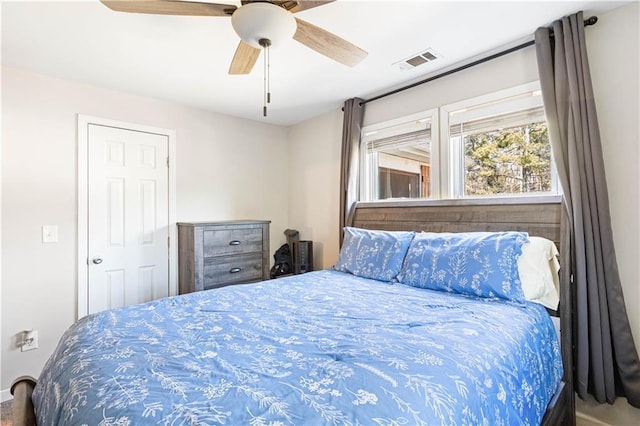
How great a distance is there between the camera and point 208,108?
347cm

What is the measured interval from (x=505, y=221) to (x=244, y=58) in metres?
2.01

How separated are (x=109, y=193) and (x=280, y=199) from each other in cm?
193

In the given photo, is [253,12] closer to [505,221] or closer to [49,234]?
[505,221]

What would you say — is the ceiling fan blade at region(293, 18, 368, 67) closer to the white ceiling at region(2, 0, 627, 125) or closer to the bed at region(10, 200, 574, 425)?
the white ceiling at region(2, 0, 627, 125)

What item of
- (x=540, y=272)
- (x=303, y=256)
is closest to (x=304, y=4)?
(x=540, y=272)

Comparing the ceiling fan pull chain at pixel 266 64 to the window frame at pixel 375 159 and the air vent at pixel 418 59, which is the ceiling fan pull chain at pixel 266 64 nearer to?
the air vent at pixel 418 59

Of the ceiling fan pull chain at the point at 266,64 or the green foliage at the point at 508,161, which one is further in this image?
the green foliage at the point at 508,161

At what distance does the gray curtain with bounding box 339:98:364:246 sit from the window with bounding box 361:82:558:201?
0.14 metres

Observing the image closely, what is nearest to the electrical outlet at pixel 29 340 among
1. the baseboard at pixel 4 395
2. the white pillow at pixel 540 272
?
the baseboard at pixel 4 395

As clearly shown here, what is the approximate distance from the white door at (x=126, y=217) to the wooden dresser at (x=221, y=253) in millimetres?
264

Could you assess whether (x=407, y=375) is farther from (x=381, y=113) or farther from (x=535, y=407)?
(x=381, y=113)

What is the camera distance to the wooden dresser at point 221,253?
9.70 feet

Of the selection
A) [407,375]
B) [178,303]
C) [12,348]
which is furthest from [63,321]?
[407,375]

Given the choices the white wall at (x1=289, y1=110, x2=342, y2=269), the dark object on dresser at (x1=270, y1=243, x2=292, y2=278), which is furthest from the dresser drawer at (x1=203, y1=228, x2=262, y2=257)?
the white wall at (x1=289, y1=110, x2=342, y2=269)
